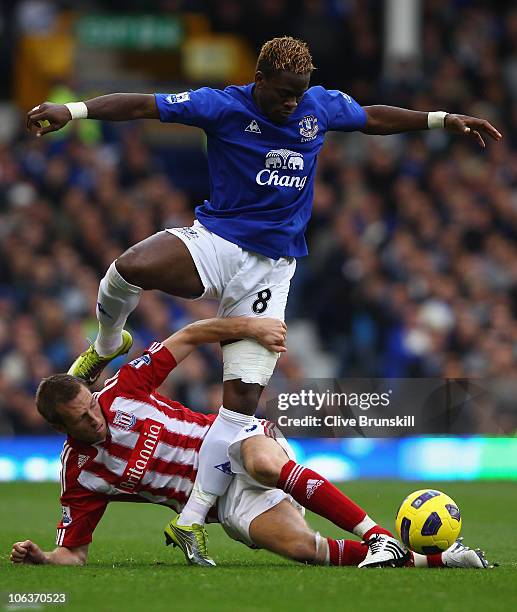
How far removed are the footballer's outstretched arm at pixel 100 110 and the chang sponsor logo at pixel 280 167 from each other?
24.1 inches

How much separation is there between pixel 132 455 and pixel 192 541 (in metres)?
0.51

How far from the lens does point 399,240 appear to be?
1605cm

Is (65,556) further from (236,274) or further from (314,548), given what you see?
(236,274)

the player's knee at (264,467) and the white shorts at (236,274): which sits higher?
the white shorts at (236,274)

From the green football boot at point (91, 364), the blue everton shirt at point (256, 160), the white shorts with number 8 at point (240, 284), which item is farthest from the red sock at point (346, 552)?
the green football boot at point (91, 364)

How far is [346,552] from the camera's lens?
21.6 ft

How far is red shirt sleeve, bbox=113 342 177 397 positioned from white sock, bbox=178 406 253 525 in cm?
39

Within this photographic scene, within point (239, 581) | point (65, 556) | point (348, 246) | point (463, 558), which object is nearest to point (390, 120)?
point (463, 558)

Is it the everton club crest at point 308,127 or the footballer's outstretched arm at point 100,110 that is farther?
A: the everton club crest at point 308,127

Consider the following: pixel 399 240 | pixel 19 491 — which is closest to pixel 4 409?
pixel 19 491

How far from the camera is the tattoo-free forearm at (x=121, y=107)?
6562 mm

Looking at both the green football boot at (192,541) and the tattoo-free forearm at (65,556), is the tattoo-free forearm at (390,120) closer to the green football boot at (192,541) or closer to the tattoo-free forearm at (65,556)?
the green football boot at (192,541)

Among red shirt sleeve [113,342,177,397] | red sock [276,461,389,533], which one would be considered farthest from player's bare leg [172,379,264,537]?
red sock [276,461,389,533]

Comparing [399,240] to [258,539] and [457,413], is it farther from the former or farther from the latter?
[258,539]
